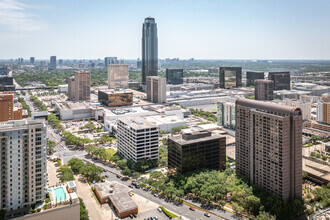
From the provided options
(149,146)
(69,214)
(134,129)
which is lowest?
(69,214)

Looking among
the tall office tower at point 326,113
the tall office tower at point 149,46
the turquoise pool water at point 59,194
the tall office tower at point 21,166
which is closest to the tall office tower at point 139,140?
the turquoise pool water at point 59,194

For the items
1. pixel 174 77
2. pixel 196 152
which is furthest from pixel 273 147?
pixel 174 77

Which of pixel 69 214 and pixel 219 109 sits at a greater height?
pixel 219 109

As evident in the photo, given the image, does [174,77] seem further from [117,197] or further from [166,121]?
[117,197]

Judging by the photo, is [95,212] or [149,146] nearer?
[95,212]

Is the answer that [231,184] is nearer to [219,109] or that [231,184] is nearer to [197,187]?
[197,187]

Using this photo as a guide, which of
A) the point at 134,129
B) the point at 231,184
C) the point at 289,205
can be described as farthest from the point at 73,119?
the point at 289,205
